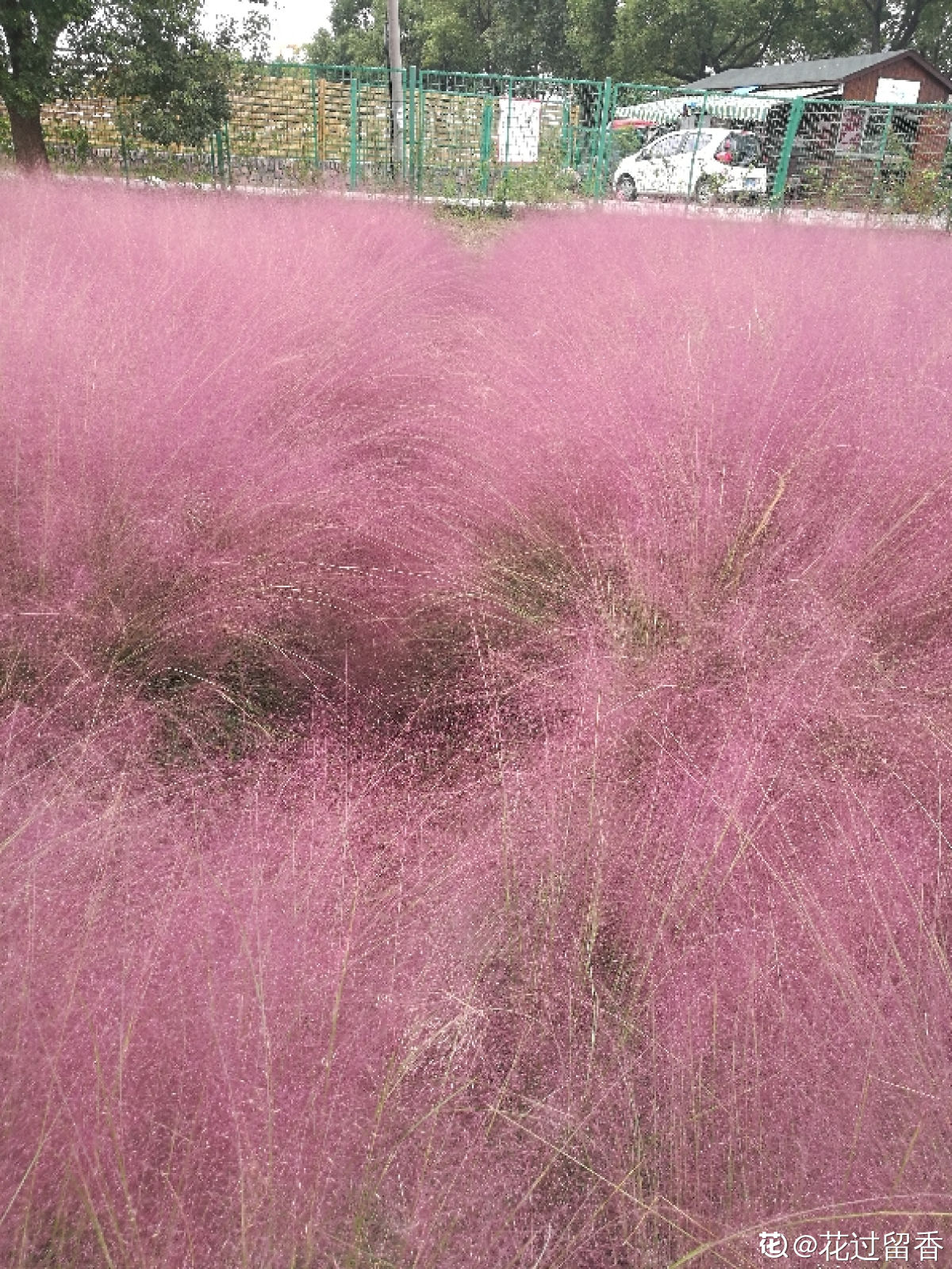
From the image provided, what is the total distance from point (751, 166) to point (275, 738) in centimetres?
1362

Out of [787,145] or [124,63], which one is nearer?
[124,63]

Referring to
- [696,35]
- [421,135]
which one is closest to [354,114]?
[421,135]

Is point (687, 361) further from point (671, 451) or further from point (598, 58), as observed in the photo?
point (598, 58)

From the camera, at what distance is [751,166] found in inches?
480

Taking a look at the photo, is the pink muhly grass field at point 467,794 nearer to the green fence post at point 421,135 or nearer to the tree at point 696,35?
the green fence post at point 421,135

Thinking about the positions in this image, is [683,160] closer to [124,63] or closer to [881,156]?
[881,156]

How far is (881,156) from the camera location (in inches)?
440

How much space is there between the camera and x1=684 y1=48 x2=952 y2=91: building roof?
794 inches

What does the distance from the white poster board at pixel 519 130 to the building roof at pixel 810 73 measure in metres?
9.30

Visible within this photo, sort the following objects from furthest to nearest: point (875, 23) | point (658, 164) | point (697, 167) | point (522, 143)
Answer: point (875, 23) → point (658, 164) → point (697, 167) → point (522, 143)

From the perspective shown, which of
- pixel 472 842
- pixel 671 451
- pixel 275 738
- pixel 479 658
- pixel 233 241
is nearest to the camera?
pixel 472 842

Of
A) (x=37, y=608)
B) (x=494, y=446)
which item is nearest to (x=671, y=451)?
(x=494, y=446)

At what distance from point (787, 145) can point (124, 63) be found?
9383 millimetres

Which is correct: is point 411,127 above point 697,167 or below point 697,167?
above
